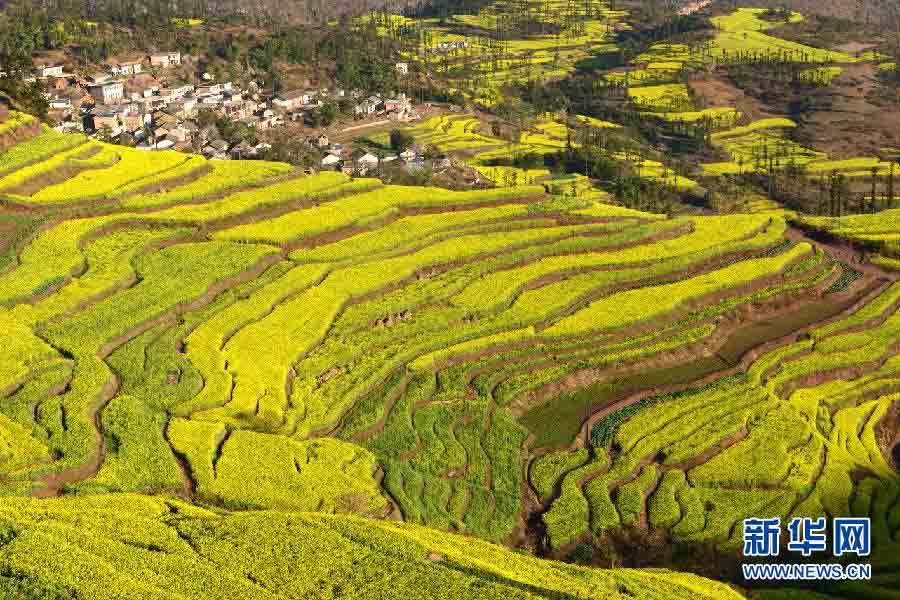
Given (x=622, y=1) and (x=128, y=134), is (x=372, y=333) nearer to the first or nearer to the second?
(x=128, y=134)

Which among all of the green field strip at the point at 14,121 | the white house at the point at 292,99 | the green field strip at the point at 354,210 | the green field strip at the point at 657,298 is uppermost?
the green field strip at the point at 14,121

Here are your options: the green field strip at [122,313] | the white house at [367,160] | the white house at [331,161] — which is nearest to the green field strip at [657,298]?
the green field strip at [122,313]

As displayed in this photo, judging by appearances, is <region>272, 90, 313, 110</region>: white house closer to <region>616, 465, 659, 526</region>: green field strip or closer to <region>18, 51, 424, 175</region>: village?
<region>18, 51, 424, 175</region>: village

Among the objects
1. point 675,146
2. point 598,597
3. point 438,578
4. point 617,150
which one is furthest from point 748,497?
point 675,146

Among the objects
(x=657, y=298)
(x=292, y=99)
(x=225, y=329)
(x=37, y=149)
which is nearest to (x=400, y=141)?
(x=292, y=99)

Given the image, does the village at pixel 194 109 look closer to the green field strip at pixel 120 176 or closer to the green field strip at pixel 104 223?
the green field strip at pixel 120 176
